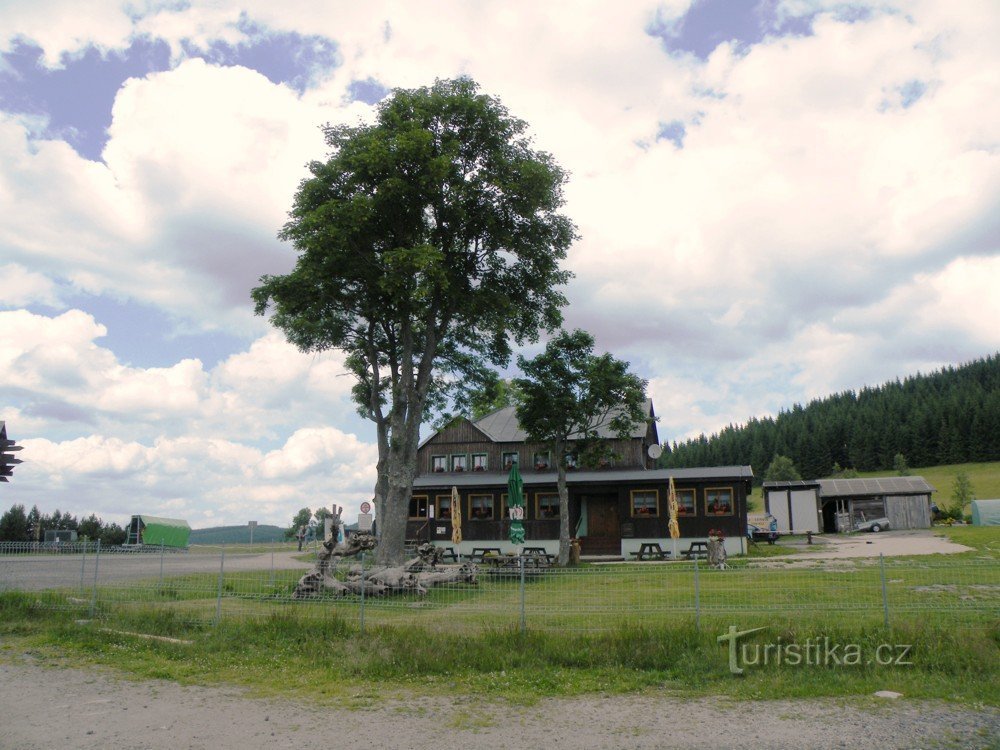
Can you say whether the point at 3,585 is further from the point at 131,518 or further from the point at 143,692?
the point at 131,518

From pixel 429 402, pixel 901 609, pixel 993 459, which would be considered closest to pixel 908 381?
pixel 993 459

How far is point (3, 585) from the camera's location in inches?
582

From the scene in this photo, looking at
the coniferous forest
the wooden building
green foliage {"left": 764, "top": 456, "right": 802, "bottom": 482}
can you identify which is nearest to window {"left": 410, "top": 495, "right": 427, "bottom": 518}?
the wooden building

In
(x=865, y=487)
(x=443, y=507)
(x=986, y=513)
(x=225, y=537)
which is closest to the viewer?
(x=443, y=507)

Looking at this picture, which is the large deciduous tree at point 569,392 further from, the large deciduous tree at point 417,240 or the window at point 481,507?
the window at point 481,507

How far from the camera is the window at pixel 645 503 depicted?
34031mm

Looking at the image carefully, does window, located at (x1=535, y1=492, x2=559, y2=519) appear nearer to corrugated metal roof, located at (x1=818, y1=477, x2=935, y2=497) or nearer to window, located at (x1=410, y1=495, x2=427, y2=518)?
window, located at (x1=410, y1=495, x2=427, y2=518)

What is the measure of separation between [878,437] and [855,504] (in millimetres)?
60539

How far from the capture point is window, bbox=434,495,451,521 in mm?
37844

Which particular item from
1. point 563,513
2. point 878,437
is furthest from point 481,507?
point 878,437

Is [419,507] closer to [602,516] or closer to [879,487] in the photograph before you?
[602,516]

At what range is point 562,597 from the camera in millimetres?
12188

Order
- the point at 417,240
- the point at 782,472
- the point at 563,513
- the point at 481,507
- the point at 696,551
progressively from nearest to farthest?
the point at 417,240
the point at 563,513
the point at 696,551
the point at 481,507
the point at 782,472

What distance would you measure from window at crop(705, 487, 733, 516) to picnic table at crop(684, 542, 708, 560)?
1.51 meters
